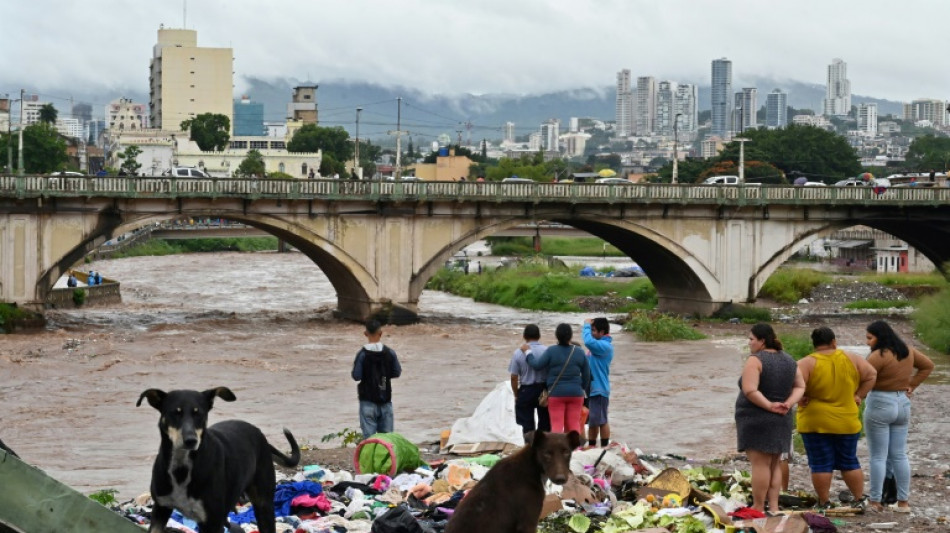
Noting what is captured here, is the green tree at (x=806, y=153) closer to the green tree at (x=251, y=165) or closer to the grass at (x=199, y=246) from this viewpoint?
the grass at (x=199, y=246)

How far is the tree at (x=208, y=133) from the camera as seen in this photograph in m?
150

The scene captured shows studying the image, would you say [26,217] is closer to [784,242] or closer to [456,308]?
[456,308]

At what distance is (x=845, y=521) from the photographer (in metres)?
12.9

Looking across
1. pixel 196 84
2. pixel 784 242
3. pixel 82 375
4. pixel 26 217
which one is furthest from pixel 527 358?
pixel 196 84

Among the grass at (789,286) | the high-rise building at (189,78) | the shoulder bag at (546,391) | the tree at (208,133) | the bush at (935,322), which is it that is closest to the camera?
the shoulder bag at (546,391)

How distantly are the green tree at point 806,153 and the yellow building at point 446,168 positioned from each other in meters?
40.9

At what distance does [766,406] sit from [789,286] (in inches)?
1996

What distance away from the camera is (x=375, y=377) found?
16.2 meters

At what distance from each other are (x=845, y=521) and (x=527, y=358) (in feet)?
13.3

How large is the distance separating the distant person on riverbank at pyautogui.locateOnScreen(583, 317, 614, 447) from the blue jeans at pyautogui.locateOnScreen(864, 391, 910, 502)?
3402mm

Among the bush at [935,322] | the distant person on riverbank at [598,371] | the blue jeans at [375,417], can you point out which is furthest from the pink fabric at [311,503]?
the bush at [935,322]

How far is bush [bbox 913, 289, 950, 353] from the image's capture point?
128ft

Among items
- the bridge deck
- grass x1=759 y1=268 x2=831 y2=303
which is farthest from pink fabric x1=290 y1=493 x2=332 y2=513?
grass x1=759 y1=268 x2=831 y2=303

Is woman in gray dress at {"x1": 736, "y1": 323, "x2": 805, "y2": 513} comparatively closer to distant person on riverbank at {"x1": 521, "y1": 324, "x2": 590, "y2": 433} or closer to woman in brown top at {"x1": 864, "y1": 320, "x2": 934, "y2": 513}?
woman in brown top at {"x1": 864, "y1": 320, "x2": 934, "y2": 513}
